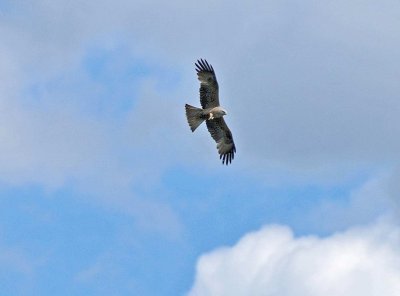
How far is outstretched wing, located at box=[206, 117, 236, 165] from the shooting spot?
2464 inches

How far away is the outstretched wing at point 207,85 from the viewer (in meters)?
60.2

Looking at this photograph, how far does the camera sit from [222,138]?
6388 cm

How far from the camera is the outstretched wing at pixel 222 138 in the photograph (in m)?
62.6

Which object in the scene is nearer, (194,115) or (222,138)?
(194,115)

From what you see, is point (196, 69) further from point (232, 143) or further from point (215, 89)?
point (232, 143)

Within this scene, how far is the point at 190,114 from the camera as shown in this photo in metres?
60.6

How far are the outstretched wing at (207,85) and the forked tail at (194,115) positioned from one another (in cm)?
36

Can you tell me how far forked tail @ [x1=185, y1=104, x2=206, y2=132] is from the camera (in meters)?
60.5

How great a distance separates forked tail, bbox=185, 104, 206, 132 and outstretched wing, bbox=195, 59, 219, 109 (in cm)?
36

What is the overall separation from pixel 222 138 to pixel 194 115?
3.67 metres

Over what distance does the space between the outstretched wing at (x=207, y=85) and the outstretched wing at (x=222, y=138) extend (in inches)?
68.3

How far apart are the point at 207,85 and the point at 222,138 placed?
4309 mm

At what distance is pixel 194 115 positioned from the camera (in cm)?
6062

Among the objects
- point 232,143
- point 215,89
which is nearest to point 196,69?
point 215,89
